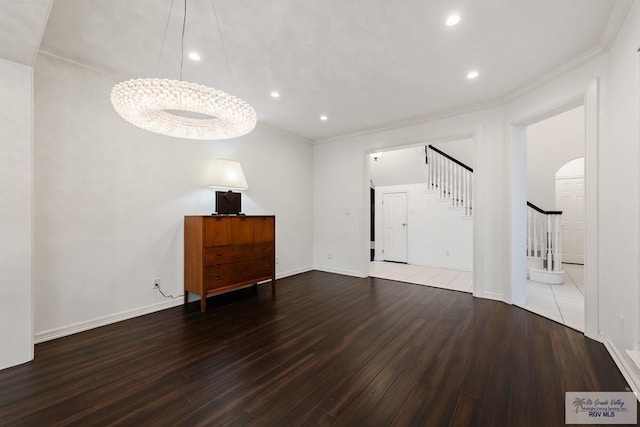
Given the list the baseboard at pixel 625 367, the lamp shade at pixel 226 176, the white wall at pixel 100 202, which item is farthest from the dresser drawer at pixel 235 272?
the baseboard at pixel 625 367

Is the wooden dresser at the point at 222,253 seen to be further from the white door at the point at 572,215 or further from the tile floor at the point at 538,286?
the white door at the point at 572,215

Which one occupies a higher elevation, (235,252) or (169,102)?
(169,102)

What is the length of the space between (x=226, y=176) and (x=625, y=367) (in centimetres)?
417

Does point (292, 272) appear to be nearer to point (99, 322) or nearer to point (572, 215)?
point (99, 322)

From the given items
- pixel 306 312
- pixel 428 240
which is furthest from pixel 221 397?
pixel 428 240

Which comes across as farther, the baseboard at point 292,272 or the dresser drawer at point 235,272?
the baseboard at point 292,272

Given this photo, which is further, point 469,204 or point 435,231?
point 435,231

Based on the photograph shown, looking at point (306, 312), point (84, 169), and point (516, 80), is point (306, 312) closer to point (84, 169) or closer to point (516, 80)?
point (84, 169)

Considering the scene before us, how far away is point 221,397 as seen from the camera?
1.64 m

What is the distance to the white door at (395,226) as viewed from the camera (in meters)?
6.36

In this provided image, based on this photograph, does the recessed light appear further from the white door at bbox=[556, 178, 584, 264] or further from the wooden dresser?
the white door at bbox=[556, 178, 584, 264]

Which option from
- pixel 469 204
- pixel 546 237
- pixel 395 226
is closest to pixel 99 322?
pixel 395 226

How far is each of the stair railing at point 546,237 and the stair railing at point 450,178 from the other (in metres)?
1.07

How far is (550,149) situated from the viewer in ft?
17.9
